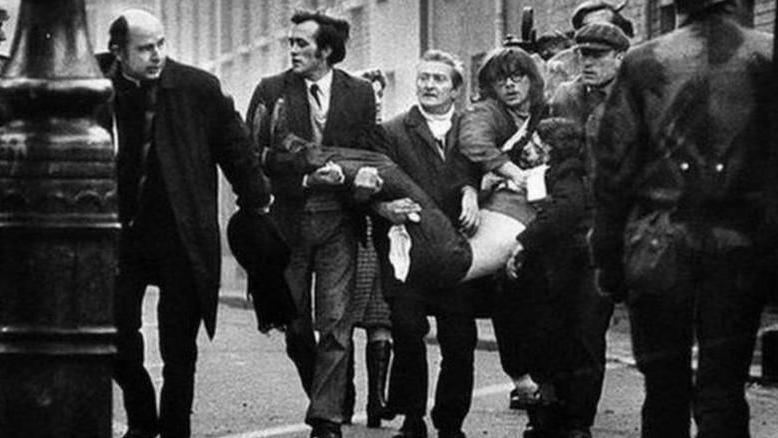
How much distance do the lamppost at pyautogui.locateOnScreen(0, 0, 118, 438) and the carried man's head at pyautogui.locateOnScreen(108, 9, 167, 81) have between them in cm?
473

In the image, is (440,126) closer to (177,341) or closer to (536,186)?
(536,186)

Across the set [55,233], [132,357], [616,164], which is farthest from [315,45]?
[55,233]

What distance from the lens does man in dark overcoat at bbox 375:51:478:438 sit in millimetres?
11734

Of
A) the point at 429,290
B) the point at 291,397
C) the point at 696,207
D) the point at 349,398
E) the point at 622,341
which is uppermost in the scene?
the point at 696,207

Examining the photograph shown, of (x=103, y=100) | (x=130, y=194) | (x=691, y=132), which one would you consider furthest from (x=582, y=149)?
(x=103, y=100)

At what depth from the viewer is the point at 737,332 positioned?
25.2 ft

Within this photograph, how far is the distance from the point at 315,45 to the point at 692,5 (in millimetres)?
4714

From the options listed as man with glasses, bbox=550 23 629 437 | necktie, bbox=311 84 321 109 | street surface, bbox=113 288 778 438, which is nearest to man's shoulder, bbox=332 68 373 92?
necktie, bbox=311 84 321 109

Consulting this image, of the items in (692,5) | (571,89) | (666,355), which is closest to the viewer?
(666,355)

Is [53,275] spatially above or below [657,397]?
above

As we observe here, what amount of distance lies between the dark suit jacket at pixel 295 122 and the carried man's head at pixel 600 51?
3.42 feet

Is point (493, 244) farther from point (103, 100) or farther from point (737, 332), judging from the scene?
point (103, 100)

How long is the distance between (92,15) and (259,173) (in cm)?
5753

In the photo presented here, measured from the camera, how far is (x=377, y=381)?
13.4 metres
